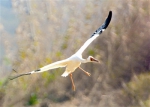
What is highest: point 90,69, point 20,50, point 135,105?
point 20,50

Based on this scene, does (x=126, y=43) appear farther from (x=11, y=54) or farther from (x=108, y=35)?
(x=11, y=54)

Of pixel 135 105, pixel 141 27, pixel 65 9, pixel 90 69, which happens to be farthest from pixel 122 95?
pixel 65 9

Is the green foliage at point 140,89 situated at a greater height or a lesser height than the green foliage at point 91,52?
lesser

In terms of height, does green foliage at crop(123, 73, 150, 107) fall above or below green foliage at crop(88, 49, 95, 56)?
below

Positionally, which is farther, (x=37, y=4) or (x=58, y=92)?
(x=58, y=92)

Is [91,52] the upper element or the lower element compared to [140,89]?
upper

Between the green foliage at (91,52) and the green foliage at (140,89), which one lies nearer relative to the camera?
the green foliage at (140,89)

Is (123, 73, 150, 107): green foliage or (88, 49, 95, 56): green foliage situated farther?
(88, 49, 95, 56): green foliage

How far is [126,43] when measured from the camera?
4961 millimetres

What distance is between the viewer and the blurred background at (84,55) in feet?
15.2

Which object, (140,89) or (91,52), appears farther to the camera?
(91,52)

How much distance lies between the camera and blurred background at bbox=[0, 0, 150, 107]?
4.62 meters

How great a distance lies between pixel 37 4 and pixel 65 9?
1.10ft

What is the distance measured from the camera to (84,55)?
4.89 metres
